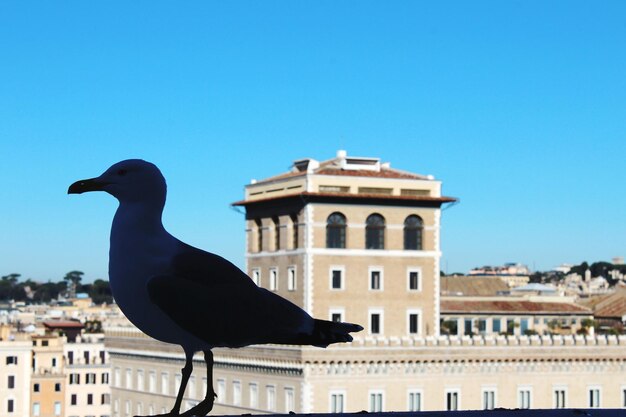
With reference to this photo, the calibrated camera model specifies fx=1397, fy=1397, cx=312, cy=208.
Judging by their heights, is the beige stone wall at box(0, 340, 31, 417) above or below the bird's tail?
below

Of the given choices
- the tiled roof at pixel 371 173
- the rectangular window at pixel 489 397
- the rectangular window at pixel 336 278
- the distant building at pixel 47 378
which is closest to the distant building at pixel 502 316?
the tiled roof at pixel 371 173

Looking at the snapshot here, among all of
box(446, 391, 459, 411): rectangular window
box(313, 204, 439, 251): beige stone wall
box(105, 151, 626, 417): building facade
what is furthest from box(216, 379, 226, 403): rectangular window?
box(446, 391, 459, 411): rectangular window

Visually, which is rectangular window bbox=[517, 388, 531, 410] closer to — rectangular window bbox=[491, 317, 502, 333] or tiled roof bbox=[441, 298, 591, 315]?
tiled roof bbox=[441, 298, 591, 315]

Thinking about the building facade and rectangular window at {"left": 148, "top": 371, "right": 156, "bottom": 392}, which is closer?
the building facade

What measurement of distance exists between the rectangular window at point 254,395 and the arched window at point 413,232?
8.12m

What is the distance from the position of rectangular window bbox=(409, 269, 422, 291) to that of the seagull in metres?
47.1

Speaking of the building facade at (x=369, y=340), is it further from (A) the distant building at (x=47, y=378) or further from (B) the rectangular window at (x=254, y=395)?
(A) the distant building at (x=47, y=378)

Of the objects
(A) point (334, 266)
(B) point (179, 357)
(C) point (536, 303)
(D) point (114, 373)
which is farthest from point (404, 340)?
(C) point (536, 303)

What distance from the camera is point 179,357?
52.2 m

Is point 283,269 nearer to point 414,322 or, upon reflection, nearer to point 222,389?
point 222,389

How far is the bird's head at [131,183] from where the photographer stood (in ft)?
17.2

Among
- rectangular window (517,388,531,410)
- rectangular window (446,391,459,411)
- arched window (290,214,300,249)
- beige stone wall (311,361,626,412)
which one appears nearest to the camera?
beige stone wall (311,361,626,412)

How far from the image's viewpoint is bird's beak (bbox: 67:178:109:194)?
17.1ft

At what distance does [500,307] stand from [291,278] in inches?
1056
